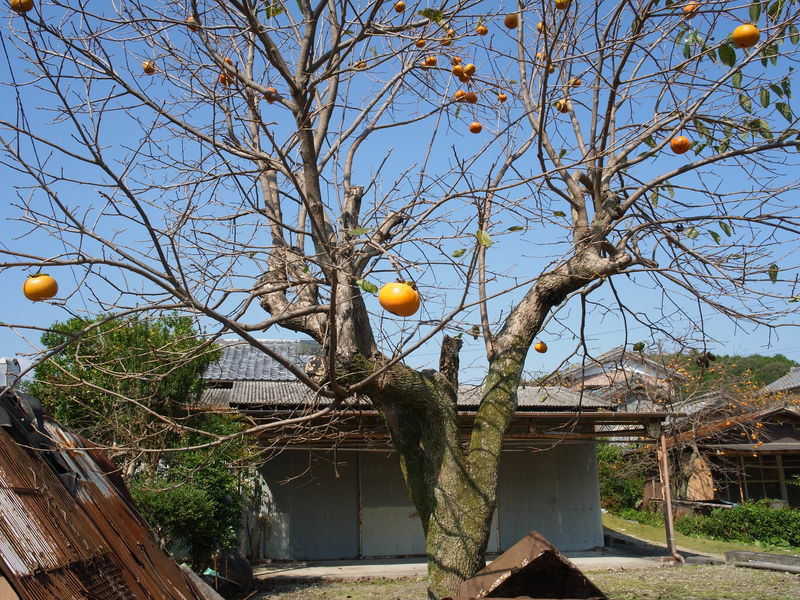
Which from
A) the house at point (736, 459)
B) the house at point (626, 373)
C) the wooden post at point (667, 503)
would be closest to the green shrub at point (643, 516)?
the house at point (736, 459)

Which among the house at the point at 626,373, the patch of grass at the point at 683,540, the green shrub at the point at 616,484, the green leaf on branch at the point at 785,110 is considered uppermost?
the green leaf on branch at the point at 785,110

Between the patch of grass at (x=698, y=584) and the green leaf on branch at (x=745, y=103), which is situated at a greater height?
the green leaf on branch at (x=745, y=103)

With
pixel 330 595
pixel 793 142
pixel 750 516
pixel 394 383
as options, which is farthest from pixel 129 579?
pixel 750 516

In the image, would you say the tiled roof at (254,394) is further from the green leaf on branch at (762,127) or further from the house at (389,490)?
the green leaf on branch at (762,127)

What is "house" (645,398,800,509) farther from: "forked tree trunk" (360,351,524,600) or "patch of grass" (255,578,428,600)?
"forked tree trunk" (360,351,524,600)

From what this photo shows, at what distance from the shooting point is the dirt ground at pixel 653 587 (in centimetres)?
816

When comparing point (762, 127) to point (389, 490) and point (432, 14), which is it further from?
point (389, 490)

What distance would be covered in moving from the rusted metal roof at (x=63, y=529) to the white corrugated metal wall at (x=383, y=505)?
8209 mm

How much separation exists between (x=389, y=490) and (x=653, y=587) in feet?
17.3

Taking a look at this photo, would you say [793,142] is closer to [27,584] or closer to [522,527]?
[27,584]

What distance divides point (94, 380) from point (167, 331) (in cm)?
152

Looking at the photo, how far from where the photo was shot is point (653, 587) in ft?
28.9

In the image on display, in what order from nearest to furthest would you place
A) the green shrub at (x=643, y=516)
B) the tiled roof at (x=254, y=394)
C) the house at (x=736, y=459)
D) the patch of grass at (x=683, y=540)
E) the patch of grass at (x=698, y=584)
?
the patch of grass at (x=698, y=584)
the tiled roof at (x=254, y=394)
the patch of grass at (x=683, y=540)
the house at (x=736, y=459)
the green shrub at (x=643, y=516)

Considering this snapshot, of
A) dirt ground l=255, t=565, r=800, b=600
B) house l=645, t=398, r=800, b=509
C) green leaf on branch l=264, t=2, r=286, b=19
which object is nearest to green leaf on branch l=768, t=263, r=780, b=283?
green leaf on branch l=264, t=2, r=286, b=19
